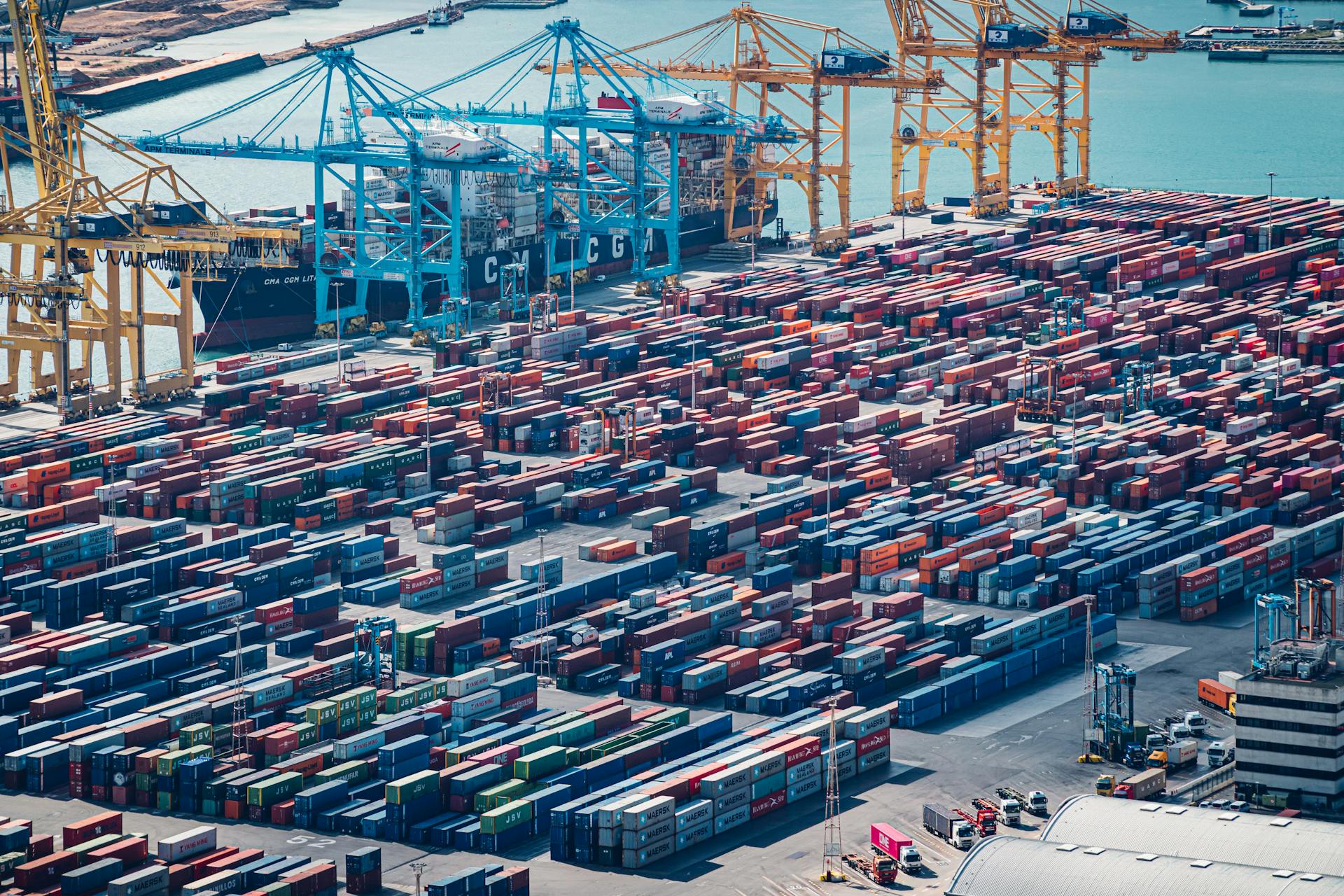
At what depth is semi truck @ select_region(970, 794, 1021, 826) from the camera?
63.2 meters

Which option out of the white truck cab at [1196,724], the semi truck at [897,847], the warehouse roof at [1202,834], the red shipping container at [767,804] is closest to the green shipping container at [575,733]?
the red shipping container at [767,804]

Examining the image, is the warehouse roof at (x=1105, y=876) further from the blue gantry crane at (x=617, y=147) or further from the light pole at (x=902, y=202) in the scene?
the light pole at (x=902, y=202)

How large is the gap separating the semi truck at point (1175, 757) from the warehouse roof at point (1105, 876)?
482 inches

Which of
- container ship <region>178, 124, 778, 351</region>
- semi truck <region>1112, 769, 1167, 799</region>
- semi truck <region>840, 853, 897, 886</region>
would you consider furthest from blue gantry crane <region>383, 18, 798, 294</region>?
semi truck <region>840, 853, 897, 886</region>

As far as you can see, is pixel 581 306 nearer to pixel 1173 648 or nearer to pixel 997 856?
pixel 1173 648

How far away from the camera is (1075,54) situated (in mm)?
160750

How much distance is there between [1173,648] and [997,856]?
958 inches

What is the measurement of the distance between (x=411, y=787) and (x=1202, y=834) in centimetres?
1968

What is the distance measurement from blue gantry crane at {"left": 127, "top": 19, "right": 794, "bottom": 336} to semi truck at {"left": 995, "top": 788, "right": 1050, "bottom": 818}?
63160mm

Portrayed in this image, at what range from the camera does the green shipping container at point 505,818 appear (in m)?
62.2

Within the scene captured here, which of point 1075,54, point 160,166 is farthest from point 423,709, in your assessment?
point 1075,54

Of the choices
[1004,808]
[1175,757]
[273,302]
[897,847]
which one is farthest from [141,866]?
[273,302]

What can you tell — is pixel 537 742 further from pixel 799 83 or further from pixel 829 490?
pixel 799 83

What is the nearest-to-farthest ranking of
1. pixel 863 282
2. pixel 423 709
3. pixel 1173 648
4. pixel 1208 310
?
1. pixel 423 709
2. pixel 1173 648
3. pixel 1208 310
4. pixel 863 282
